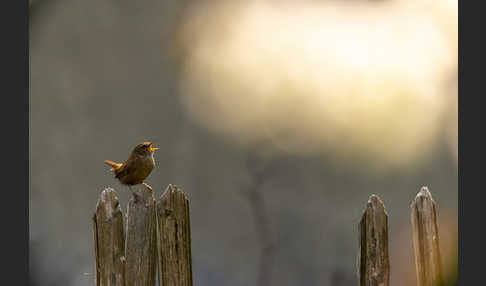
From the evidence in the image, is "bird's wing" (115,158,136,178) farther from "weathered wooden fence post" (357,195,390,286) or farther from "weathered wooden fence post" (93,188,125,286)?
"weathered wooden fence post" (357,195,390,286)

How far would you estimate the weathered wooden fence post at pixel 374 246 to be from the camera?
423 centimetres

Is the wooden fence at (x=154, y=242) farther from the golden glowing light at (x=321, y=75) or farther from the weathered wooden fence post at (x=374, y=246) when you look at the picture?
the golden glowing light at (x=321, y=75)

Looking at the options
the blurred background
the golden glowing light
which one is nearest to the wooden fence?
the blurred background

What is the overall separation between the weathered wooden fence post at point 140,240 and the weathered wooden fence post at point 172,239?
0.07m

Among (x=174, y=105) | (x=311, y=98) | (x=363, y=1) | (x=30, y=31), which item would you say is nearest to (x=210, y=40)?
(x=174, y=105)

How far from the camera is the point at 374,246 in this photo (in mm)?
4246

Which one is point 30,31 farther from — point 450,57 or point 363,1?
point 450,57

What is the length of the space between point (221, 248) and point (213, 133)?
1502 mm

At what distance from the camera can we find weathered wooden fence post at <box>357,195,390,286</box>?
13.9ft

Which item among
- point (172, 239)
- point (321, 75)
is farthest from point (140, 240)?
point (321, 75)

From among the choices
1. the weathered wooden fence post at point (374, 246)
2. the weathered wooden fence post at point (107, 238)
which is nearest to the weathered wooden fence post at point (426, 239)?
the weathered wooden fence post at point (374, 246)

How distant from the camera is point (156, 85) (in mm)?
7328

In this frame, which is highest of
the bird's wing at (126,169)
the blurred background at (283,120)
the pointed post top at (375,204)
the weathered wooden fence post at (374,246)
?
the blurred background at (283,120)

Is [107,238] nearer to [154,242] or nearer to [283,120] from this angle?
[154,242]
